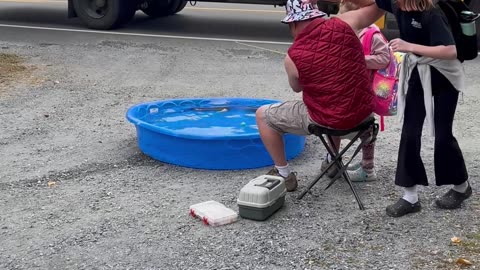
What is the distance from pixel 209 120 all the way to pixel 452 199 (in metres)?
2.57

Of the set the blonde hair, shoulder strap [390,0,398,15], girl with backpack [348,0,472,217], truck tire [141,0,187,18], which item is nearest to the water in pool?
girl with backpack [348,0,472,217]

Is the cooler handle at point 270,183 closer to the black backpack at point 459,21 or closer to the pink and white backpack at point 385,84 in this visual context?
the pink and white backpack at point 385,84

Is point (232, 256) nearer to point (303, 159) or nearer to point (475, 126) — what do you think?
point (303, 159)

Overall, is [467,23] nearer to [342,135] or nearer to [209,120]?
[342,135]

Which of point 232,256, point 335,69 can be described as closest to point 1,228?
point 232,256

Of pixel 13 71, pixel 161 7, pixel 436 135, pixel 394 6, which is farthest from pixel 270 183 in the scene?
pixel 161 7

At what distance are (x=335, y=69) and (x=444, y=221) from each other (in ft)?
3.85

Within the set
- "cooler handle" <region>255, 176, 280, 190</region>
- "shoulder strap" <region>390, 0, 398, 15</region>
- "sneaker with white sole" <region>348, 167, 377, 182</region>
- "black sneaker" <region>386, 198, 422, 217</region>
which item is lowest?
"sneaker with white sole" <region>348, 167, 377, 182</region>

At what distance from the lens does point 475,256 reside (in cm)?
391

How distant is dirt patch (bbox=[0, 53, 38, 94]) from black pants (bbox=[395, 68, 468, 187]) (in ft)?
16.6

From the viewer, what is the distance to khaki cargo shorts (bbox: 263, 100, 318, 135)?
4.63m

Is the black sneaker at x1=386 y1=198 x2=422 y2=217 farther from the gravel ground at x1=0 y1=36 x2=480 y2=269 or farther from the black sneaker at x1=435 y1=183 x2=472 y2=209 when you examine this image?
the black sneaker at x1=435 y1=183 x2=472 y2=209

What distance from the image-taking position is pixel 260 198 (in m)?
4.29

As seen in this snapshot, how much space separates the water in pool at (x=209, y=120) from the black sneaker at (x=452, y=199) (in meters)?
1.83
